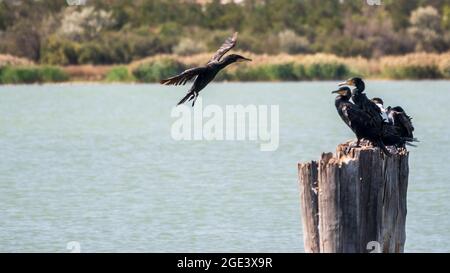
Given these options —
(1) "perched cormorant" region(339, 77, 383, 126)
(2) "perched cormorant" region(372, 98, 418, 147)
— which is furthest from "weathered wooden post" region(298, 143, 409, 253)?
(1) "perched cormorant" region(339, 77, 383, 126)

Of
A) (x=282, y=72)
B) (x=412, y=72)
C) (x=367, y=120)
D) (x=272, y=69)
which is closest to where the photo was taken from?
(x=367, y=120)

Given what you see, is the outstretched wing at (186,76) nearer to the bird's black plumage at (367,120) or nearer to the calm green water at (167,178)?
the bird's black plumage at (367,120)

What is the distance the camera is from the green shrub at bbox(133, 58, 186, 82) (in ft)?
140

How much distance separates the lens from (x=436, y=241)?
50.5 feet

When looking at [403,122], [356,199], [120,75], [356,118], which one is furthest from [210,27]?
[356,199]

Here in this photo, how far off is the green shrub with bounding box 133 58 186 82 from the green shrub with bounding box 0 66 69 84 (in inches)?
98.3

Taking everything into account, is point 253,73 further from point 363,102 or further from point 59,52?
point 363,102

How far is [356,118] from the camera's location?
11.2 metres

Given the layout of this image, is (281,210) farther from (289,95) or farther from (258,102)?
(289,95)

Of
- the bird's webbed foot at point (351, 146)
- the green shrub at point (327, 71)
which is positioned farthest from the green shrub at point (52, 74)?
the bird's webbed foot at point (351, 146)

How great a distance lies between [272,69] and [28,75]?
7336mm

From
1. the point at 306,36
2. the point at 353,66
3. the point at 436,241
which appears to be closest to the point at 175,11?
the point at 306,36

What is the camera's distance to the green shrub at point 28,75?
43.5 meters
